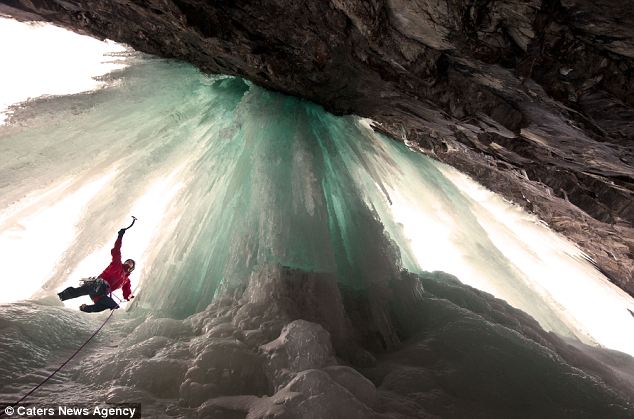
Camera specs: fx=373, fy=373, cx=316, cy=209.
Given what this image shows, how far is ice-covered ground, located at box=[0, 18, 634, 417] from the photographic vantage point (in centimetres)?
325

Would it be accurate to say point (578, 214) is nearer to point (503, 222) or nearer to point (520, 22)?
point (503, 222)

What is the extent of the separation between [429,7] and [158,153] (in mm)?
4340

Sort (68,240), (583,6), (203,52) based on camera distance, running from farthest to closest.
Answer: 1. (68,240)
2. (203,52)
3. (583,6)

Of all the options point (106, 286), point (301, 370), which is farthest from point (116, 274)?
point (301, 370)

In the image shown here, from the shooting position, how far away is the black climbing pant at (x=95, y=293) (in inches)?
174

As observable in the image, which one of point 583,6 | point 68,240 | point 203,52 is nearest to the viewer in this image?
point 583,6

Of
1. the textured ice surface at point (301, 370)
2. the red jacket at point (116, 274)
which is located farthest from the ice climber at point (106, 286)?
the textured ice surface at point (301, 370)

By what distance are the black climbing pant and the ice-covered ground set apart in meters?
0.25

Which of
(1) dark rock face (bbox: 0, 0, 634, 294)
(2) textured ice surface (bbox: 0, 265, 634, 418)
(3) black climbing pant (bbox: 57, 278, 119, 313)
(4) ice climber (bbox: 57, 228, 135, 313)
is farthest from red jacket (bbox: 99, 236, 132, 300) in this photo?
(1) dark rock face (bbox: 0, 0, 634, 294)

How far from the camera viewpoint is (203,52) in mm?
4508

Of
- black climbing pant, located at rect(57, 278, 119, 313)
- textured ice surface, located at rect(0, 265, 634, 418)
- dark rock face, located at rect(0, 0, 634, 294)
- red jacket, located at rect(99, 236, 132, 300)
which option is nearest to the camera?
dark rock face, located at rect(0, 0, 634, 294)

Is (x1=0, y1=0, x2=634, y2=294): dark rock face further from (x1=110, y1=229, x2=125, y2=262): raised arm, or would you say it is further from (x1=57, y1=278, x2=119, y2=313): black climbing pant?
(x1=57, y1=278, x2=119, y2=313): black climbing pant

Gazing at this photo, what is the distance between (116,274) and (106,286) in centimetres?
21

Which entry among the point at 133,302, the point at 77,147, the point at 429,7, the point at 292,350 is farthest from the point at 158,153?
the point at 429,7
